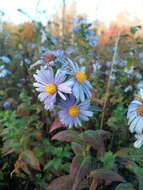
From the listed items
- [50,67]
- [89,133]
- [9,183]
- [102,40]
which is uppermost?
[102,40]

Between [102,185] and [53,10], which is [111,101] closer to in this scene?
[102,185]

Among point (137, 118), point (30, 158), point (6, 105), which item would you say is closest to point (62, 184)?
point (30, 158)

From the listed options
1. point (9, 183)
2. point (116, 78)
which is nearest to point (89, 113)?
point (9, 183)

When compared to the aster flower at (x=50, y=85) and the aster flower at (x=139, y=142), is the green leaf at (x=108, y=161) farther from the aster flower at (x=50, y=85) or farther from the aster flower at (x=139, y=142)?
the aster flower at (x=50, y=85)

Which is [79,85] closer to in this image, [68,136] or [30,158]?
[68,136]

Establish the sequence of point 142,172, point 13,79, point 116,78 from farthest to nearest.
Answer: point 13,79, point 116,78, point 142,172

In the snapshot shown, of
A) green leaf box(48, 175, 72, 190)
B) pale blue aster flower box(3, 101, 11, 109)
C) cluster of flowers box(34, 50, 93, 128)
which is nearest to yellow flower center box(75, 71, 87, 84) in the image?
cluster of flowers box(34, 50, 93, 128)

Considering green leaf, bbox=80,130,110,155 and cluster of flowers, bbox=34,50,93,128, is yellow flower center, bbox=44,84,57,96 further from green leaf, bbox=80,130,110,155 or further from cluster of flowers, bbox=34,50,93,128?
green leaf, bbox=80,130,110,155

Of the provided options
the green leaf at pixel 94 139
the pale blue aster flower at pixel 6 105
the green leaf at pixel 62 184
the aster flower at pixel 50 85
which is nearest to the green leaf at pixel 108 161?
the green leaf at pixel 94 139
